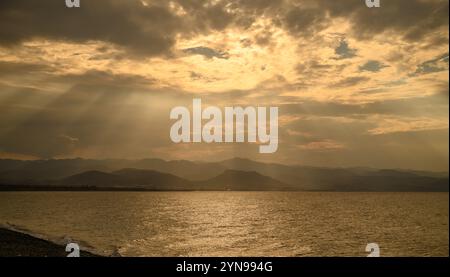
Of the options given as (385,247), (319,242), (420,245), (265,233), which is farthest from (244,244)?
(420,245)

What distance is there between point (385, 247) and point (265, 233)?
74.2 feet

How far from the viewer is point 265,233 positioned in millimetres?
77812
